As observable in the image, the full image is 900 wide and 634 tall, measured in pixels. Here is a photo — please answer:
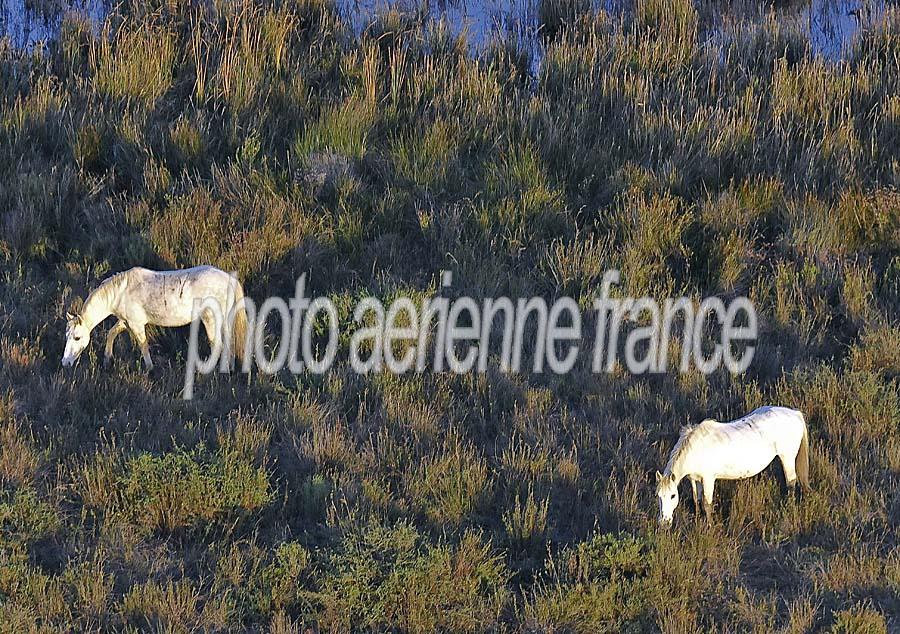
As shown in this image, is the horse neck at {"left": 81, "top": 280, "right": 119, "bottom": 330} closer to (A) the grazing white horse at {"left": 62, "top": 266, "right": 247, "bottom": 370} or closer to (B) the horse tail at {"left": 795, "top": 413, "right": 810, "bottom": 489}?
(A) the grazing white horse at {"left": 62, "top": 266, "right": 247, "bottom": 370}

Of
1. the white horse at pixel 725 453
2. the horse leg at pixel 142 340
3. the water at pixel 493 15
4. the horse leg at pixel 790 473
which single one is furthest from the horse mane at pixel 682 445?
the water at pixel 493 15

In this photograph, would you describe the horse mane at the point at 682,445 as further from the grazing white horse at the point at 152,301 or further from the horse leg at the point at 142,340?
the horse leg at the point at 142,340

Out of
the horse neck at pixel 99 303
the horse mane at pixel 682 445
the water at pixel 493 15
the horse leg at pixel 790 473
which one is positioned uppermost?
the water at pixel 493 15

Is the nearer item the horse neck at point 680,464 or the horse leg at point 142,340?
the horse neck at point 680,464

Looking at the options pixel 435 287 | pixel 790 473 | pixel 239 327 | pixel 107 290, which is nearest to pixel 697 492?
pixel 790 473

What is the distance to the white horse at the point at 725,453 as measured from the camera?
18.1 feet

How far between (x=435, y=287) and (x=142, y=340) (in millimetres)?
2079

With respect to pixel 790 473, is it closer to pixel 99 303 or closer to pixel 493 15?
pixel 99 303

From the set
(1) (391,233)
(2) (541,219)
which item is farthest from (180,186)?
(2) (541,219)

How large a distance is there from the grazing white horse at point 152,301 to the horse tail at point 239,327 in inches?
0.8

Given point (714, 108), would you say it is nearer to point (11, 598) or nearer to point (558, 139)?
point (558, 139)

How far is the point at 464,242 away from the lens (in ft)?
27.3

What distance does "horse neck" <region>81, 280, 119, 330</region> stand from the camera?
6.77 meters

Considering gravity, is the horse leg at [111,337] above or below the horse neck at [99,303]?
below
